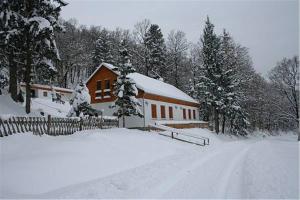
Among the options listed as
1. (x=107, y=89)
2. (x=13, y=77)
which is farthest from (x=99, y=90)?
(x=13, y=77)

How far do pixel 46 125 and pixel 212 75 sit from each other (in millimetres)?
29743

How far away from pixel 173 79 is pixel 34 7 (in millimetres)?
39599

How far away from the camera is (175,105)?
1414 inches

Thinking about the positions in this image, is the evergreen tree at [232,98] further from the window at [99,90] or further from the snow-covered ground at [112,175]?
the snow-covered ground at [112,175]

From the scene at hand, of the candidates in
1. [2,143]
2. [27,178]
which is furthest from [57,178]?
[2,143]

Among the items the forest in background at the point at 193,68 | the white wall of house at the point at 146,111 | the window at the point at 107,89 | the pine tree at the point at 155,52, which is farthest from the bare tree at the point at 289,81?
the window at the point at 107,89

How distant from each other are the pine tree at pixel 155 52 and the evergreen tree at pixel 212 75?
490 inches

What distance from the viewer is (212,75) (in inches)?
1512

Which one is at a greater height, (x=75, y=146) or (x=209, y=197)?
(x=75, y=146)

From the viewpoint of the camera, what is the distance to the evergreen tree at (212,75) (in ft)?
123

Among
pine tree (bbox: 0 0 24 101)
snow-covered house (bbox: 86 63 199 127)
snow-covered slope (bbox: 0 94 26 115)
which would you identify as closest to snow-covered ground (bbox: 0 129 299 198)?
snow-covered slope (bbox: 0 94 26 115)

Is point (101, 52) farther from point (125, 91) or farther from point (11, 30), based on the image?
point (11, 30)

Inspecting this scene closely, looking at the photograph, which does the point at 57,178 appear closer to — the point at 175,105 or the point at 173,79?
the point at 175,105

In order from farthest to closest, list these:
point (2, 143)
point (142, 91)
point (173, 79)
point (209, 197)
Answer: point (173, 79), point (142, 91), point (2, 143), point (209, 197)
